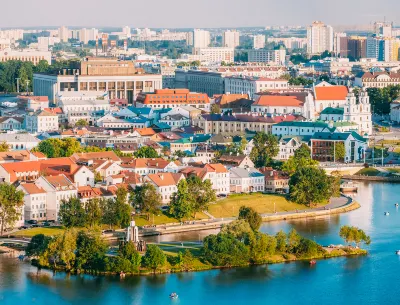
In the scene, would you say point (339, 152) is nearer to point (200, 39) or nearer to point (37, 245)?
point (37, 245)

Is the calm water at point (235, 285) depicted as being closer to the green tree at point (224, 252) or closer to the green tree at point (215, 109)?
the green tree at point (224, 252)

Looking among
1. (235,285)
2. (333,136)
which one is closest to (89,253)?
(235,285)

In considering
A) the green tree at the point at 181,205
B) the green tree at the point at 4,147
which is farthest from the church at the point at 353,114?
the green tree at the point at 181,205

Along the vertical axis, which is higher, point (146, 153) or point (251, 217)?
point (146, 153)

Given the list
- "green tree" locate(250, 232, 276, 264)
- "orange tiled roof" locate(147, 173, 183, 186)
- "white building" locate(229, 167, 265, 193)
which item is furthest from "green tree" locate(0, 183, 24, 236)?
"white building" locate(229, 167, 265, 193)

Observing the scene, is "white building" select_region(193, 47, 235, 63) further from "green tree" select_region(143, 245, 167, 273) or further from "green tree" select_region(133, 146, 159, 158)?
"green tree" select_region(143, 245, 167, 273)
